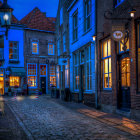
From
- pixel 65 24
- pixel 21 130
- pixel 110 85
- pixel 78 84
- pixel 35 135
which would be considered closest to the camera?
pixel 35 135

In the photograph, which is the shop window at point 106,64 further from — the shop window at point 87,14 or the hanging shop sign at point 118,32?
the shop window at point 87,14

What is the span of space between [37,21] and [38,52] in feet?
14.3

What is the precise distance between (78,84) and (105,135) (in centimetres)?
992

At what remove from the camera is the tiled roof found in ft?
98.4

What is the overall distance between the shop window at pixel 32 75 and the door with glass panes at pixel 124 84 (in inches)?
795

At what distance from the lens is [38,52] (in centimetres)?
2969

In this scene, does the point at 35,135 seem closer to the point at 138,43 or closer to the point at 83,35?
the point at 138,43

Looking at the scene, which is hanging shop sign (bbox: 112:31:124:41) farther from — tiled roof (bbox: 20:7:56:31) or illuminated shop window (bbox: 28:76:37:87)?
tiled roof (bbox: 20:7:56:31)

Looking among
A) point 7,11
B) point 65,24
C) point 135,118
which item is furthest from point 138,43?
point 65,24

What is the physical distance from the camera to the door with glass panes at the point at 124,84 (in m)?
9.29

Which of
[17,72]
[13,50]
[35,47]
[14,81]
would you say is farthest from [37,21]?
[14,81]

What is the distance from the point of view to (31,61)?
95.4ft

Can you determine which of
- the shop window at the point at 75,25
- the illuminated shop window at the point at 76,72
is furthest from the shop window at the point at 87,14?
the illuminated shop window at the point at 76,72

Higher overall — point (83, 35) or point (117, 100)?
point (83, 35)
